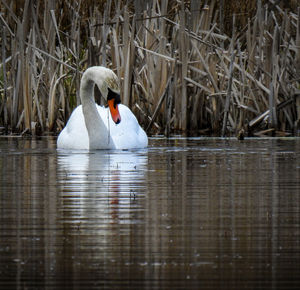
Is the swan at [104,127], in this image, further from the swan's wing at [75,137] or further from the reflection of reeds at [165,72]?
the reflection of reeds at [165,72]

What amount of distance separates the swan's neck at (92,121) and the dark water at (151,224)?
1.80 metres

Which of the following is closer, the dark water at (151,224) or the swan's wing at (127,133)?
the dark water at (151,224)

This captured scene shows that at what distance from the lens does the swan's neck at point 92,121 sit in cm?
1063

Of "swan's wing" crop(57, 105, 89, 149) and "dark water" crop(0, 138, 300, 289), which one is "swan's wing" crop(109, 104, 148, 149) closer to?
"swan's wing" crop(57, 105, 89, 149)

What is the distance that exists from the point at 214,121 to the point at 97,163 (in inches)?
166

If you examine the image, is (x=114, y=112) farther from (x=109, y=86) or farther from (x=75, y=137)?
(x=75, y=137)

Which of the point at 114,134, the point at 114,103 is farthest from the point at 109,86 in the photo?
the point at 114,134

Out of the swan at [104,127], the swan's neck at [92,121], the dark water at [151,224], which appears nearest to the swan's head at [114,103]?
the swan at [104,127]

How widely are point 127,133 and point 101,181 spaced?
12.3ft

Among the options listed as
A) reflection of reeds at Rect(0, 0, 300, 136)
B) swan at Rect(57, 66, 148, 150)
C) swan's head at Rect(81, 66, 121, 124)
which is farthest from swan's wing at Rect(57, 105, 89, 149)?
reflection of reeds at Rect(0, 0, 300, 136)

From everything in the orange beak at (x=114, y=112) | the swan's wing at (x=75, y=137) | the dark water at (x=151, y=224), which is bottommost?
the dark water at (x=151, y=224)

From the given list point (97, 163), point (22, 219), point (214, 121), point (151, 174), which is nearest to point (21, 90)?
point (214, 121)

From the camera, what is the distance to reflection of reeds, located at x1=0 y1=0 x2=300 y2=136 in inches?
492

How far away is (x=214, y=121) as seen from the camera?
1280 cm
